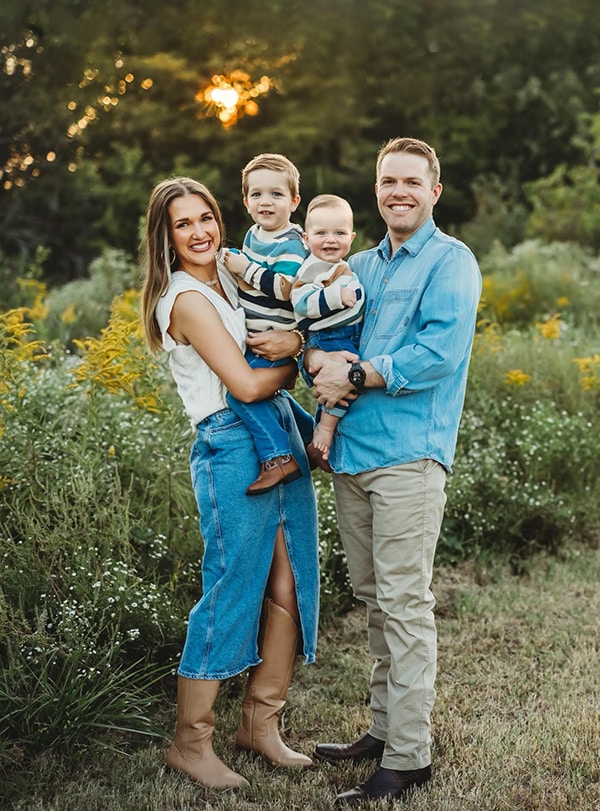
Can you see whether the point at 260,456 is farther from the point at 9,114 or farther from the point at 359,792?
the point at 9,114

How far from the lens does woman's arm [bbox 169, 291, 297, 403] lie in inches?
123

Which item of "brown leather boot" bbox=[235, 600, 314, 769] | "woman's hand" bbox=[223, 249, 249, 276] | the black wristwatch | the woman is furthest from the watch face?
"brown leather boot" bbox=[235, 600, 314, 769]

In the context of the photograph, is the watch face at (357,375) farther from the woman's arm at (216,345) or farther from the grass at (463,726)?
the grass at (463,726)

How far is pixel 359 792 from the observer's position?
312 cm

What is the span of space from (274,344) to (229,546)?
0.73m

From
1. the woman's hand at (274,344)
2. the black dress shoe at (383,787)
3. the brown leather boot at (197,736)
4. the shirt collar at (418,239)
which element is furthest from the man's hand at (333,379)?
the black dress shoe at (383,787)

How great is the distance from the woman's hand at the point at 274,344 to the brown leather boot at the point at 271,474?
0.36 m

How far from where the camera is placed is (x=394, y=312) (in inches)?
124

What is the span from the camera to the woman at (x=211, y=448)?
3193 mm

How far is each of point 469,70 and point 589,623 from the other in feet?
61.9

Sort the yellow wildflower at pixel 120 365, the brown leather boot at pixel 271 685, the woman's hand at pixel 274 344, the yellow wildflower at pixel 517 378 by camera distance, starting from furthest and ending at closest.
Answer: the yellow wildflower at pixel 517 378
the yellow wildflower at pixel 120 365
the brown leather boot at pixel 271 685
the woman's hand at pixel 274 344

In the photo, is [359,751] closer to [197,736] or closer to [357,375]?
[197,736]

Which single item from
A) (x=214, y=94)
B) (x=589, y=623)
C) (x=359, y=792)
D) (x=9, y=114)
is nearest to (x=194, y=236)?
(x=359, y=792)

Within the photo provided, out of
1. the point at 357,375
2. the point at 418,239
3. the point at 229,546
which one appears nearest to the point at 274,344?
the point at 357,375
